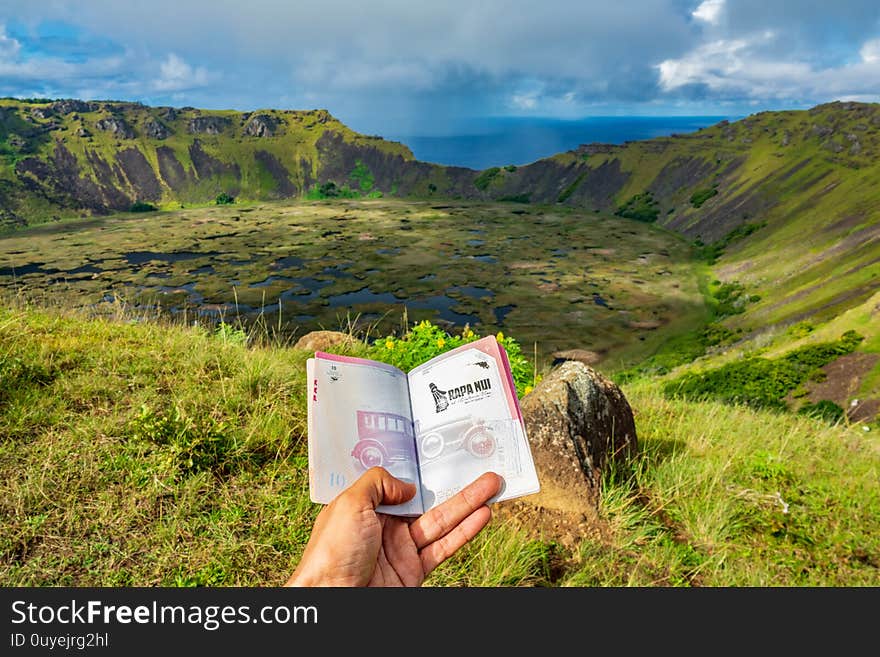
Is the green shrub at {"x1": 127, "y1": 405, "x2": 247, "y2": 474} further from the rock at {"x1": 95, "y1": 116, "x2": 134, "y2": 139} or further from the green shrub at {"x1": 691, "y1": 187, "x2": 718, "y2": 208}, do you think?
the rock at {"x1": 95, "y1": 116, "x2": 134, "y2": 139}

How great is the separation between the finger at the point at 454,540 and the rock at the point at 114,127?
218 metres

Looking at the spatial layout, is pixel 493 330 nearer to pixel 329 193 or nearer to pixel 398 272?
pixel 398 272

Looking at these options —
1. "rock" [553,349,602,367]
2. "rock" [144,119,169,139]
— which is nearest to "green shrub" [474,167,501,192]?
"rock" [553,349,602,367]

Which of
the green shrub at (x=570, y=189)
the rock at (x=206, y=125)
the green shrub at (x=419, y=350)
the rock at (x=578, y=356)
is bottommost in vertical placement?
the rock at (x=578, y=356)

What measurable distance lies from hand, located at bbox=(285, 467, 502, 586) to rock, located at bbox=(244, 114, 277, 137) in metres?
216

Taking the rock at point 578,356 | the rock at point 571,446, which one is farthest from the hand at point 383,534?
the rock at point 578,356

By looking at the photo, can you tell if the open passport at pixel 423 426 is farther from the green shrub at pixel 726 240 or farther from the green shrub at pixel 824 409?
the green shrub at pixel 726 240

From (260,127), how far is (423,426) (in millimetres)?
218898

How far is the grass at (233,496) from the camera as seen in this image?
3494 mm

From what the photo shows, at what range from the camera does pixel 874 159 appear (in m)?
68.8

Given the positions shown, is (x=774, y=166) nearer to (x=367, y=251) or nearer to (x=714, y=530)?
(x=367, y=251)

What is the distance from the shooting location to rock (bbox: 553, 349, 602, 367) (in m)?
38.0

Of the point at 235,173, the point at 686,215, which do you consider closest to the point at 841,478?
the point at 686,215

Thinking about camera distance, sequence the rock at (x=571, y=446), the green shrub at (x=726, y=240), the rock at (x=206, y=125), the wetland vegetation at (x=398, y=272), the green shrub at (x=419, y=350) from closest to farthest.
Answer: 1. the rock at (x=571, y=446)
2. the green shrub at (x=419, y=350)
3. the wetland vegetation at (x=398, y=272)
4. the green shrub at (x=726, y=240)
5. the rock at (x=206, y=125)
